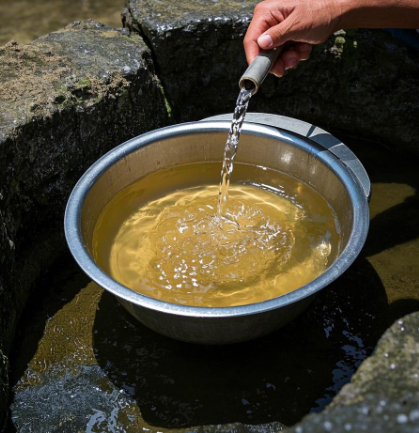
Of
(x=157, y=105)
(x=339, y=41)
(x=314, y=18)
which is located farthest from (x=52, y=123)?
(x=339, y=41)

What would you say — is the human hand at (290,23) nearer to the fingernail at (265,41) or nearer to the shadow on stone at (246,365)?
the fingernail at (265,41)

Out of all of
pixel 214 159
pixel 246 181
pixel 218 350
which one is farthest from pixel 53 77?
pixel 218 350

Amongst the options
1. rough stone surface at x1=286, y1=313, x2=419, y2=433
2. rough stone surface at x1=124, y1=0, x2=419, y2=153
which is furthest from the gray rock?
rough stone surface at x1=286, y1=313, x2=419, y2=433

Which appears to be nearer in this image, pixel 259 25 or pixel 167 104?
pixel 259 25

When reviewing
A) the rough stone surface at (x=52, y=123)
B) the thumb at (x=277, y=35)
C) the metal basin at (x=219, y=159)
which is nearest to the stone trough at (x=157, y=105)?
the rough stone surface at (x=52, y=123)

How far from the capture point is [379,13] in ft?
8.13

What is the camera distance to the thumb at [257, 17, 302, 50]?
228 centimetres

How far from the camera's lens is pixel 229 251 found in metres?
2.52

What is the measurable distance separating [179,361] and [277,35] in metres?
1.41

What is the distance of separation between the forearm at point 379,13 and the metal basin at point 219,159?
52 centimetres

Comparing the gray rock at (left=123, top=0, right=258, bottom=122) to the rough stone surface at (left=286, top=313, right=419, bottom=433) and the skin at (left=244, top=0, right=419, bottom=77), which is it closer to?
the skin at (left=244, top=0, right=419, bottom=77)

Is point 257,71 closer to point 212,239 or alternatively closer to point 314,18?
point 314,18

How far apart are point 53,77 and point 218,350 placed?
1501 mm

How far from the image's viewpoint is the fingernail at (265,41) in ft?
7.47
